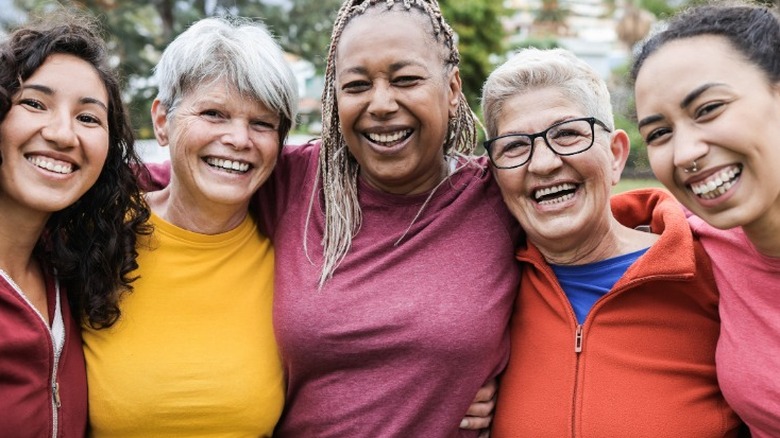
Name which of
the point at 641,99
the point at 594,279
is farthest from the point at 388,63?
the point at 594,279

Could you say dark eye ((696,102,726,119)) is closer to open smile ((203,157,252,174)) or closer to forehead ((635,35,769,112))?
forehead ((635,35,769,112))

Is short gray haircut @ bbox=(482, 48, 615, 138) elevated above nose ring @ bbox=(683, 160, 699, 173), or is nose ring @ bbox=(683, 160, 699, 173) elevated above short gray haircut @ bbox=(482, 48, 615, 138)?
short gray haircut @ bbox=(482, 48, 615, 138)

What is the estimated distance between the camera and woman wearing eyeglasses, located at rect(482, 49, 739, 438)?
2.52 metres

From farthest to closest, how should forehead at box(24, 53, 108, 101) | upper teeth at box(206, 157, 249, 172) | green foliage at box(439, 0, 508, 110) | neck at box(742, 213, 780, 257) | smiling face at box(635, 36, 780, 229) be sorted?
1. green foliage at box(439, 0, 508, 110)
2. upper teeth at box(206, 157, 249, 172)
3. forehead at box(24, 53, 108, 101)
4. neck at box(742, 213, 780, 257)
5. smiling face at box(635, 36, 780, 229)

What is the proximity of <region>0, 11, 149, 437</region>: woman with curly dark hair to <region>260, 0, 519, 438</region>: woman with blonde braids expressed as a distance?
68 cm

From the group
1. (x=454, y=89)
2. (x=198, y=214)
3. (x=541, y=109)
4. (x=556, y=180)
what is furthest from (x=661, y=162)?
(x=198, y=214)

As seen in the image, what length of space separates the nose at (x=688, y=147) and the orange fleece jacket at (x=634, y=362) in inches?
18.1

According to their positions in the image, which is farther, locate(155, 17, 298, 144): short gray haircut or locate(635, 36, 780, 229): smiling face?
locate(155, 17, 298, 144): short gray haircut

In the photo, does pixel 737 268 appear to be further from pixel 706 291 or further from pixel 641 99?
pixel 641 99

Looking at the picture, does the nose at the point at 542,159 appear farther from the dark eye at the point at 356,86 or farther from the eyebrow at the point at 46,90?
the eyebrow at the point at 46,90

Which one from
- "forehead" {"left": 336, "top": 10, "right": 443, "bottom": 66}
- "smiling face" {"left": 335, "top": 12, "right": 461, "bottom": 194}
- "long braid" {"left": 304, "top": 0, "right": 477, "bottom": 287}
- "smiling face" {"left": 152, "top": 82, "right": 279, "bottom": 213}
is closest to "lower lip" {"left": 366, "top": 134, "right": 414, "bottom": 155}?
"smiling face" {"left": 335, "top": 12, "right": 461, "bottom": 194}

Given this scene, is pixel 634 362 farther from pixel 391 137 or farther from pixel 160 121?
pixel 160 121

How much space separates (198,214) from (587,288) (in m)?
1.62

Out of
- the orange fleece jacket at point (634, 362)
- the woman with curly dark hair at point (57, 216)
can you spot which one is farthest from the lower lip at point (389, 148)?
the woman with curly dark hair at point (57, 216)
